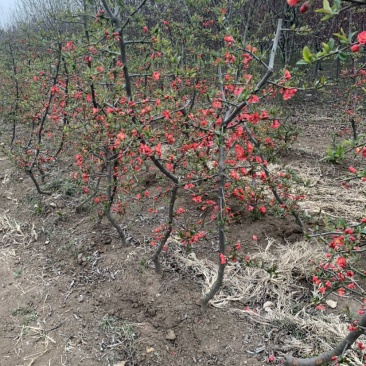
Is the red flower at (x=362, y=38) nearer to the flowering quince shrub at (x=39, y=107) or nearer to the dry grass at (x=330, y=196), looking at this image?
the dry grass at (x=330, y=196)

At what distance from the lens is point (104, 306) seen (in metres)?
3.30

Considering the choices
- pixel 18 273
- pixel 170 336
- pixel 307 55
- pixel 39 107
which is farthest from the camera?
pixel 39 107

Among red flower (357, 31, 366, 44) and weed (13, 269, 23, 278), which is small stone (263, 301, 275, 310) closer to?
red flower (357, 31, 366, 44)

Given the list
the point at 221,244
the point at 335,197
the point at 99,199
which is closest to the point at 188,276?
the point at 221,244

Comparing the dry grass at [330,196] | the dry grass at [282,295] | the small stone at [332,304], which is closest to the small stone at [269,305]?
the dry grass at [282,295]

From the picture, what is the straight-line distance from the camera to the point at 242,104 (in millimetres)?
2258

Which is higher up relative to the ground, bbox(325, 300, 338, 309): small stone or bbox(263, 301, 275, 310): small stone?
bbox(263, 301, 275, 310): small stone

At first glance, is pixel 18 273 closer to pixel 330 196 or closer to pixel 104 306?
pixel 104 306

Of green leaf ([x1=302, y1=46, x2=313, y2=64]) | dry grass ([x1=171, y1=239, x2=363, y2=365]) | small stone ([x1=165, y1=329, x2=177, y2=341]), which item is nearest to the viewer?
green leaf ([x1=302, y1=46, x2=313, y2=64])

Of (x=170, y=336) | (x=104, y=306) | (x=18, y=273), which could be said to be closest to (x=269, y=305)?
(x=170, y=336)

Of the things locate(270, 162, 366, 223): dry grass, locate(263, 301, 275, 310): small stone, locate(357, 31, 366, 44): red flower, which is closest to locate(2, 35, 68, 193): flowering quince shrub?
locate(263, 301, 275, 310): small stone

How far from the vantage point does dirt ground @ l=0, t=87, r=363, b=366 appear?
111 inches

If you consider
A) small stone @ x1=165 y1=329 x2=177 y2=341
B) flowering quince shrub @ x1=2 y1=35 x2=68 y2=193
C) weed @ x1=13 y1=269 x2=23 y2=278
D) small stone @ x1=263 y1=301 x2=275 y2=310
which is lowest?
small stone @ x1=263 y1=301 x2=275 y2=310

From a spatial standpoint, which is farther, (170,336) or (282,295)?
(282,295)
